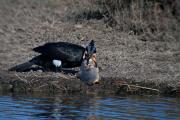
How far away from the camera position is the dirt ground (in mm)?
12773

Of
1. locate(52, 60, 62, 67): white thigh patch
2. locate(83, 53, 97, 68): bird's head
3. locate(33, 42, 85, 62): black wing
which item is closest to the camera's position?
locate(83, 53, 97, 68): bird's head

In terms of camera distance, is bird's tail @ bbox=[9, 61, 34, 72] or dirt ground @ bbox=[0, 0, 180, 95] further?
dirt ground @ bbox=[0, 0, 180, 95]

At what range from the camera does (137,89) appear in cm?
1175

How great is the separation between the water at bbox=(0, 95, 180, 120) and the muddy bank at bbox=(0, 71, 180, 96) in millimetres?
322

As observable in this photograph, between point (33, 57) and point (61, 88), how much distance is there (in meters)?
2.01

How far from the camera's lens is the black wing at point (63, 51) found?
487 inches

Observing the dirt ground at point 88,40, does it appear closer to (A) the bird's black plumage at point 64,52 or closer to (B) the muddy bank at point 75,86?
(B) the muddy bank at point 75,86

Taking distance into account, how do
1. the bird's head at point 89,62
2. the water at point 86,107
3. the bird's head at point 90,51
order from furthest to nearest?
the bird's head at point 90,51 < the bird's head at point 89,62 < the water at point 86,107

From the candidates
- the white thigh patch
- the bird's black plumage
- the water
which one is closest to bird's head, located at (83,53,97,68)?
the bird's black plumage

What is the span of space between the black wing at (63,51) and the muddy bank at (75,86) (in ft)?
1.67

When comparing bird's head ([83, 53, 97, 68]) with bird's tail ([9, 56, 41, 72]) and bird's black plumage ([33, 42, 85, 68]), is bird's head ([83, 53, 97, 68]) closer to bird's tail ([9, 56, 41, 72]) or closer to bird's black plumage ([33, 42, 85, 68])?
bird's black plumage ([33, 42, 85, 68])

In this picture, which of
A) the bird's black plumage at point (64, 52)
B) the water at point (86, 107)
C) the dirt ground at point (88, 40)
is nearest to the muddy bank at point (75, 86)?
the dirt ground at point (88, 40)

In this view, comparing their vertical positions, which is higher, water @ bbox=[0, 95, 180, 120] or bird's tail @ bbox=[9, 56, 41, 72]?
bird's tail @ bbox=[9, 56, 41, 72]

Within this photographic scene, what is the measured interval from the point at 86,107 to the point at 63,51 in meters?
2.32
